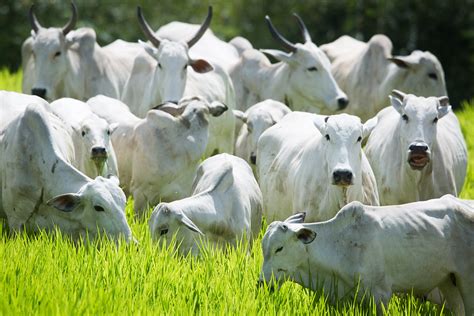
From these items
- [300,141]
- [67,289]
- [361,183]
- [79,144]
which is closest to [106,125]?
[79,144]

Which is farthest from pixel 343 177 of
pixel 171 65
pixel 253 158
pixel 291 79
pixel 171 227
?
pixel 291 79

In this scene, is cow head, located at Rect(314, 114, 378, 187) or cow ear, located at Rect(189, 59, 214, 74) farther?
cow ear, located at Rect(189, 59, 214, 74)

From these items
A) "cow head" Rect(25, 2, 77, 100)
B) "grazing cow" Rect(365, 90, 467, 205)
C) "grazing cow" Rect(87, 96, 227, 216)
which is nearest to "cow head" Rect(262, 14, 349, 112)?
"cow head" Rect(25, 2, 77, 100)

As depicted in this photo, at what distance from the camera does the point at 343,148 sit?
8820 millimetres

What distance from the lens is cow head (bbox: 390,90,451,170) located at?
942cm

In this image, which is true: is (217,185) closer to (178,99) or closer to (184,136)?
(184,136)

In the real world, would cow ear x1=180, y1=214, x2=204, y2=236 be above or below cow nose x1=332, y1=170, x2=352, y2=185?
below

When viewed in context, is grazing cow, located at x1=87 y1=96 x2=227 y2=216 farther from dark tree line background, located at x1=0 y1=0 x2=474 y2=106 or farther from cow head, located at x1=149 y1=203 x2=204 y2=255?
dark tree line background, located at x1=0 y1=0 x2=474 y2=106

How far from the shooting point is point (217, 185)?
359 inches

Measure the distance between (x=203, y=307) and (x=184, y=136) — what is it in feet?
12.1

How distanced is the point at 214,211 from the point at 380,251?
1.77 m

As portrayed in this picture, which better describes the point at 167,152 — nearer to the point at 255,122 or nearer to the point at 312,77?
the point at 255,122

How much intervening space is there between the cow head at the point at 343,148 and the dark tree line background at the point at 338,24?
512 inches

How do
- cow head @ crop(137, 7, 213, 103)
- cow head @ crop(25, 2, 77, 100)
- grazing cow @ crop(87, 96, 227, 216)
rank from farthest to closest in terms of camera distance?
cow head @ crop(25, 2, 77, 100), cow head @ crop(137, 7, 213, 103), grazing cow @ crop(87, 96, 227, 216)
